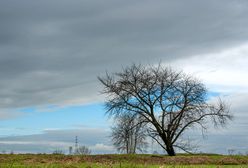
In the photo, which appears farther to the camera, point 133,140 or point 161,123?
point 133,140

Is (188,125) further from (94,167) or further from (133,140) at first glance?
(94,167)

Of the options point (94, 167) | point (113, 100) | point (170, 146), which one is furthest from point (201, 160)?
point (94, 167)

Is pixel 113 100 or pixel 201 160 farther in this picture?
pixel 113 100

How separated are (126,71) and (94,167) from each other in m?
26.8

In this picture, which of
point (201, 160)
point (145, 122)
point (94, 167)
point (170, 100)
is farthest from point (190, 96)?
point (94, 167)

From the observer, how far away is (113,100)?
1577 inches

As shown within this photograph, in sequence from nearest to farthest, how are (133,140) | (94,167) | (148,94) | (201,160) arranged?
(94,167)
(201,160)
(148,94)
(133,140)

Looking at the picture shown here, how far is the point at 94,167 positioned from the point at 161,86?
85.5 feet

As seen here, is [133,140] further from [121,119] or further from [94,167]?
[94,167]

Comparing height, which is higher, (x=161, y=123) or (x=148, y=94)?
(x=148, y=94)

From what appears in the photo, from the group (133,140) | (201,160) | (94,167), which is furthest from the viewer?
(133,140)

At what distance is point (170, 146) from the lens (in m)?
39.5

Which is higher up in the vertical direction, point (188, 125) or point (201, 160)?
point (188, 125)

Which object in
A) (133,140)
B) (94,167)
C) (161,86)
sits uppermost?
(161,86)
